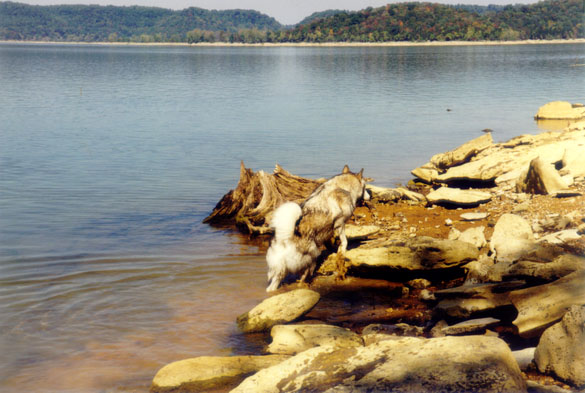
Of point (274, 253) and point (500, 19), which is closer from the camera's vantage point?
point (274, 253)

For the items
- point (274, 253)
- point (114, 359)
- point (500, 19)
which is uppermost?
point (500, 19)

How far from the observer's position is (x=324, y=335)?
18.8 feet

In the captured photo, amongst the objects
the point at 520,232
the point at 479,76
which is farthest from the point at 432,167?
the point at 479,76

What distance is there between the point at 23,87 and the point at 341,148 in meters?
A: 28.3

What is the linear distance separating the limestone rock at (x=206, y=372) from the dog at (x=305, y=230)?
6.99 ft

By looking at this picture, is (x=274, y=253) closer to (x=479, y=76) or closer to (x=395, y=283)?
(x=395, y=283)

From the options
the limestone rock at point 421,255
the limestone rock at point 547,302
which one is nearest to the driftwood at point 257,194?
the limestone rock at point 421,255

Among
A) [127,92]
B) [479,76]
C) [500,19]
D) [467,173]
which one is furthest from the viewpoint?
[500,19]

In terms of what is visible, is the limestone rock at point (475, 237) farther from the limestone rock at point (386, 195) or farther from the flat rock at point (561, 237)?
the limestone rock at point (386, 195)

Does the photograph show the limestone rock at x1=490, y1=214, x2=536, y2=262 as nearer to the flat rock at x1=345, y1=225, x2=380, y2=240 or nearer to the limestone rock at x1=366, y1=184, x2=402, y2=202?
the flat rock at x1=345, y1=225, x2=380, y2=240

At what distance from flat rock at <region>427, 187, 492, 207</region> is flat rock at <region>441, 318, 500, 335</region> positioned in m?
4.92

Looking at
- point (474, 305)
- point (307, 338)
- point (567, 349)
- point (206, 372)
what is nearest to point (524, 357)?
point (567, 349)

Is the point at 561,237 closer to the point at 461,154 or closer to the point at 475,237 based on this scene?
the point at 475,237

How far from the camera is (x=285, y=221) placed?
7.32m
